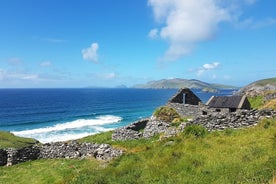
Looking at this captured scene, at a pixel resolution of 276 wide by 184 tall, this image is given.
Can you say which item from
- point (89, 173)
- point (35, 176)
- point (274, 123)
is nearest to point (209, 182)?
point (89, 173)

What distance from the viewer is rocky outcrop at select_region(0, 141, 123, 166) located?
24.2m

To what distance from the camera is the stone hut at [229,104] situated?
3569 centimetres

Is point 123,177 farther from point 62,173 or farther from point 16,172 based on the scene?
point 16,172

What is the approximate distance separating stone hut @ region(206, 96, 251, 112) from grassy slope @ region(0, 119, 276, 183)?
16.6 m

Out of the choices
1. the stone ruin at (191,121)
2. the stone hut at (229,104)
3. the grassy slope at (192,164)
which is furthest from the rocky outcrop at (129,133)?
the stone hut at (229,104)

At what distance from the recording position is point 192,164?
550 inches

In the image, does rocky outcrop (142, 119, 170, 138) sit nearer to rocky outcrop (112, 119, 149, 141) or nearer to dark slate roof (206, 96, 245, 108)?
rocky outcrop (112, 119, 149, 141)

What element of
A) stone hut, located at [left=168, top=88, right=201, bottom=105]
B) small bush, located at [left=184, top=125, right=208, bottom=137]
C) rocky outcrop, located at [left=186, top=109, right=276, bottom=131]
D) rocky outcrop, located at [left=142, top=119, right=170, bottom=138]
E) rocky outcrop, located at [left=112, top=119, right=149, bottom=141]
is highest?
stone hut, located at [left=168, top=88, right=201, bottom=105]

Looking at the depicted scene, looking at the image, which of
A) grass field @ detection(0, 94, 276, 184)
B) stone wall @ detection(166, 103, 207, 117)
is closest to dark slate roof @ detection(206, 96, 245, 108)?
stone wall @ detection(166, 103, 207, 117)

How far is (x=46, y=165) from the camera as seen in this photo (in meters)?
22.5

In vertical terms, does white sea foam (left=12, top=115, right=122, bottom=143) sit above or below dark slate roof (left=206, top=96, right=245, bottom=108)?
below

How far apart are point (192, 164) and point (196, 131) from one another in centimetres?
670

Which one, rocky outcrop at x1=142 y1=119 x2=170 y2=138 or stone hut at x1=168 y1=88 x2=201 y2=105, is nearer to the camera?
rocky outcrop at x1=142 y1=119 x2=170 y2=138

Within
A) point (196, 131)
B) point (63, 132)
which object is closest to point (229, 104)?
point (196, 131)
